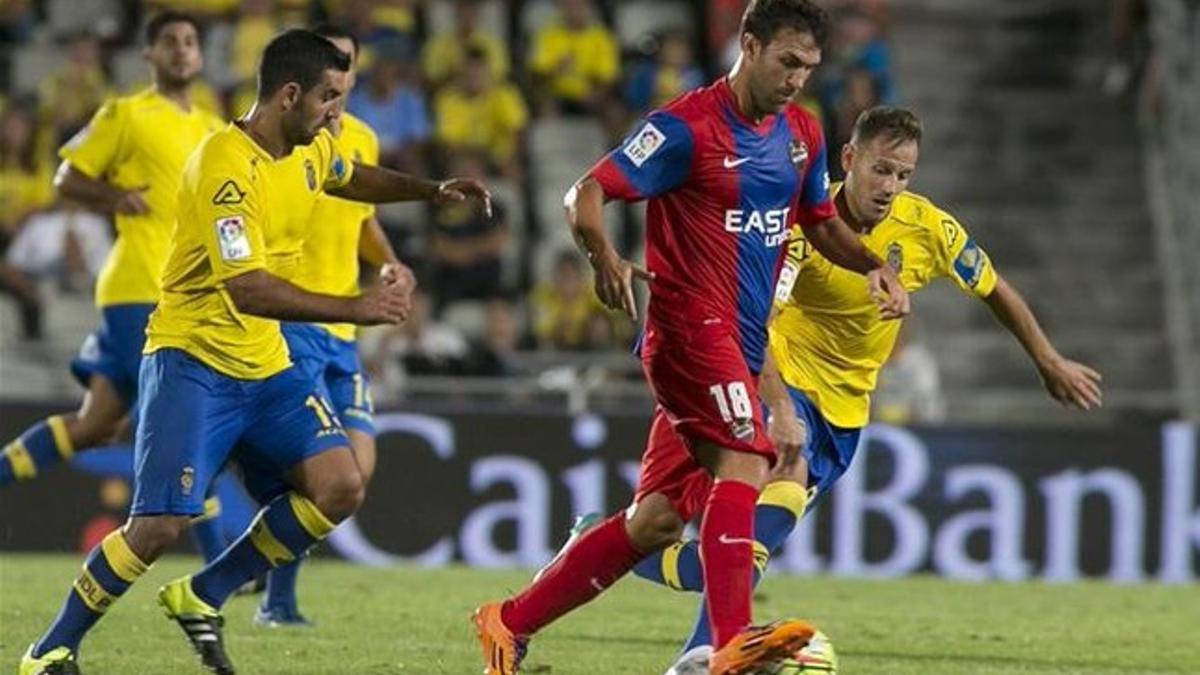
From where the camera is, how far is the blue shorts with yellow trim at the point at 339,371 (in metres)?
11.2

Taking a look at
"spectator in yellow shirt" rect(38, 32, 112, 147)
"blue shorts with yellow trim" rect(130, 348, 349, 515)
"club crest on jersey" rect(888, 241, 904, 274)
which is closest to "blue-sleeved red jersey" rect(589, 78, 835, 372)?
"blue shorts with yellow trim" rect(130, 348, 349, 515)

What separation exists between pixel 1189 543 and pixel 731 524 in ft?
29.3

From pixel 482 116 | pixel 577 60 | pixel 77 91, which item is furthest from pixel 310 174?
pixel 577 60

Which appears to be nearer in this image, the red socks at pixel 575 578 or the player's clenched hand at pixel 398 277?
the player's clenched hand at pixel 398 277

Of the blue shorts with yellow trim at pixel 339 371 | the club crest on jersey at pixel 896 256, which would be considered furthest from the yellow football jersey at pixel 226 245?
the club crest on jersey at pixel 896 256

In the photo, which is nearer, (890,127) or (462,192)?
(462,192)

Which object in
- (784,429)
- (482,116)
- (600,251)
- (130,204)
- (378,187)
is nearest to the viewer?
(600,251)

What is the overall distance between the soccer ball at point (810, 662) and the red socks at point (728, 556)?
17 cm

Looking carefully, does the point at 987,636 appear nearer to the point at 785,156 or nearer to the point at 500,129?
the point at 785,156

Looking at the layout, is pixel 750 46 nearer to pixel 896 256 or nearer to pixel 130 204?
pixel 896 256

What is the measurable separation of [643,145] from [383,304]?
0.94 m

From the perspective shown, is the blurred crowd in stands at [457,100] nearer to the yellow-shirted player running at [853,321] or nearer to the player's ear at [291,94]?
the yellow-shirted player running at [853,321]

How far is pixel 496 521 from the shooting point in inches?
667

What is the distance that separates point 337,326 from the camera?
37.6ft
